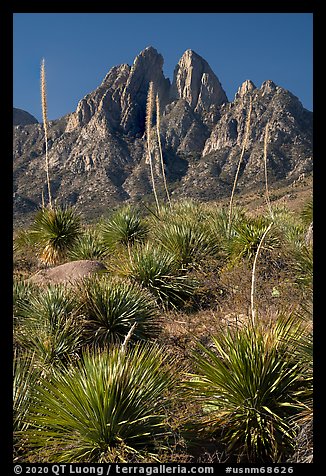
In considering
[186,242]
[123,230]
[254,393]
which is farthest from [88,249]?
[254,393]

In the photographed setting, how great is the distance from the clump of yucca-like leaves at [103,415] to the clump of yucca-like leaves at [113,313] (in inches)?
104

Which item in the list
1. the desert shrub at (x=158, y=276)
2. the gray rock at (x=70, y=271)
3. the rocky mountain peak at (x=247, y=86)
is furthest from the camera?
the rocky mountain peak at (x=247, y=86)

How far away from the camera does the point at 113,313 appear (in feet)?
23.5

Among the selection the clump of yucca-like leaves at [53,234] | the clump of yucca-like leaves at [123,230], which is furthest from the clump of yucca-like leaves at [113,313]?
the clump of yucca-like leaves at [53,234]

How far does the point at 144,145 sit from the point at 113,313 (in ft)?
180

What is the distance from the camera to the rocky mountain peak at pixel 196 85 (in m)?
109

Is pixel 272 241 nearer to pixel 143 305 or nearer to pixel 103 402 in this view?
pixel 143 305

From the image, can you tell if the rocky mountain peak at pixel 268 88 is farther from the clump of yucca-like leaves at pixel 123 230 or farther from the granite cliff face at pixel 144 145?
the clump of yucca-like leaves at pixel 123 230

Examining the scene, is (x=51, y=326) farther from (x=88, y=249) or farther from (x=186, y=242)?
(x=88, y=249)

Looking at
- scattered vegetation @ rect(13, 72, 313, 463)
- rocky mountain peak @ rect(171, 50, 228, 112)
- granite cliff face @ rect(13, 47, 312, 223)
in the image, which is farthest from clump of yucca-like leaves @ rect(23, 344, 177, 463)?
rocky mountain peak @ rect(171, 50, 228, 112)

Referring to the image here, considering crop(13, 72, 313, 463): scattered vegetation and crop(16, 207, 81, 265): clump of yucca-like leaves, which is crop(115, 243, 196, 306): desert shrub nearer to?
crop(13, 72, 313, 463): scattered vegetation

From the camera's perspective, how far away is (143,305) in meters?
7.55

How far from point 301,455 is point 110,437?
164cm

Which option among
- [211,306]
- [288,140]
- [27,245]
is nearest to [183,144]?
[288,140]
